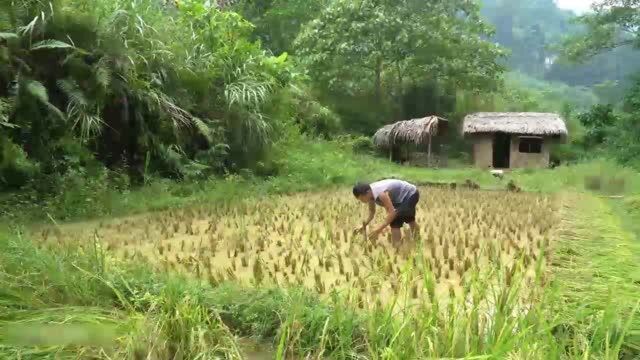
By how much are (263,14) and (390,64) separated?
534cm

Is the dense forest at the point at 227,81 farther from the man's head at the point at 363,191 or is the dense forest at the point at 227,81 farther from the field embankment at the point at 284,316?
the man's head at the point at 363,191

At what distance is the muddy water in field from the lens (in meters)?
3.82

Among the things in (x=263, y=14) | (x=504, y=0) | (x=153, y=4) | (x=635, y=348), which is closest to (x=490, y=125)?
(x=263, y=14)

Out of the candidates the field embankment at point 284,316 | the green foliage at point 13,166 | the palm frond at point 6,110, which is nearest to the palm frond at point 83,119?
the green foliage at point 13,166

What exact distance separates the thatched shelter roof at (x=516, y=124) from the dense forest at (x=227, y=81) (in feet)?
3.12

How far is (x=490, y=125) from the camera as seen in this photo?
60.3 ft

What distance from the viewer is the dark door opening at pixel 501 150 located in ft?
65.7

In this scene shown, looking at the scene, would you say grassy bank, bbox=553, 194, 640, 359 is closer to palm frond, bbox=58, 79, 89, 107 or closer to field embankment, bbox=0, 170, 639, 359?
field embankment, bbox=0, 170, 639, 359

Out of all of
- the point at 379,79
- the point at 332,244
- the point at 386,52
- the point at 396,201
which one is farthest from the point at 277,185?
the point at 379,79

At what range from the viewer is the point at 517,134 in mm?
18391

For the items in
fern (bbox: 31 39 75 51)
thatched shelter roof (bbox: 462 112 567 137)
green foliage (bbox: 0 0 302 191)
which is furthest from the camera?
thatched shelter roof (bbox: 462 112 567 137)

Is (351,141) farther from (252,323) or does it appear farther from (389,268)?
(252,323)

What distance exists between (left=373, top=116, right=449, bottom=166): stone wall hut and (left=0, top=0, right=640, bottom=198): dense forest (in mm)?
855

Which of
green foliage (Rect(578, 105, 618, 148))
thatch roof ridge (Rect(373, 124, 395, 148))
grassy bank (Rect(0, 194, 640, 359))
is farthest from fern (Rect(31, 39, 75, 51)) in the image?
green foliage (Rect(578, 105, 618, 148))
